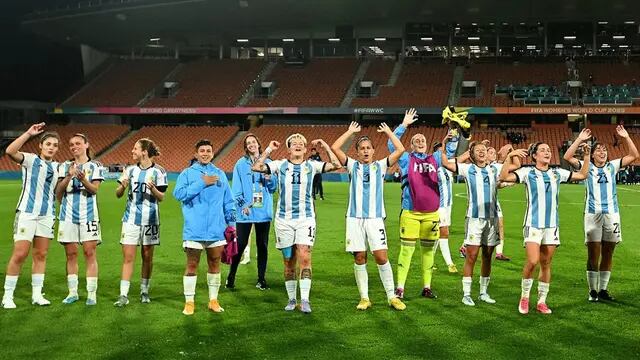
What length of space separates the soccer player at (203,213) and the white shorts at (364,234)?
4.84 ft

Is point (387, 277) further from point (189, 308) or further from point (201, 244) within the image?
point (189, 308)

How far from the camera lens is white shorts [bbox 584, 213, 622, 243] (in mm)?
8344

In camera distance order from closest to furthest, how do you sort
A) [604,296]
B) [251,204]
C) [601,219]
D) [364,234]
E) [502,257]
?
[364,234]
[601,219]
[604,296]
[251,204]
[502,257]

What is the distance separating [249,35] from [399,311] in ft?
163

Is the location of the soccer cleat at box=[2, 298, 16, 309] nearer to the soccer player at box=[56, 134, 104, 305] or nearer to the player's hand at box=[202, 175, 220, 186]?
the soccer player at box=[56, 134, 104, 305]

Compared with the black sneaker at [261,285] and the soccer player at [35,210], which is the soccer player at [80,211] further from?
the black sneaker at [261,285]

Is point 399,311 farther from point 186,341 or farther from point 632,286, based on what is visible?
point 632,286

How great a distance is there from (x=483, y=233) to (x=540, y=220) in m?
0.74

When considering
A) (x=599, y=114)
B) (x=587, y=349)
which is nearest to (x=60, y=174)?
(x=587, y=349)

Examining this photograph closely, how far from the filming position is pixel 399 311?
7.77 m

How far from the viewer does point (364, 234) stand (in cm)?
791

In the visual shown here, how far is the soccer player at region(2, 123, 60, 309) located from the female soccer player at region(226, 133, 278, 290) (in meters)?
2.45

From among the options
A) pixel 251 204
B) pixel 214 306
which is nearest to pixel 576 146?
pixel 251 204

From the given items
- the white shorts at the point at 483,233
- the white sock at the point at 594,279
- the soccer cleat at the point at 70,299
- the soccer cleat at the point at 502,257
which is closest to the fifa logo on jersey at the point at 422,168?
the white shorts at the point at 483,233
